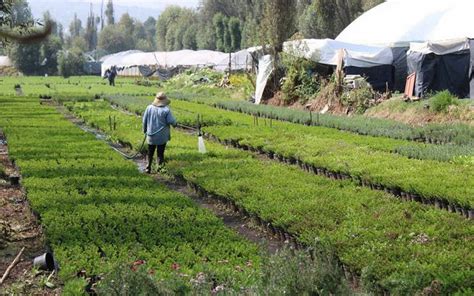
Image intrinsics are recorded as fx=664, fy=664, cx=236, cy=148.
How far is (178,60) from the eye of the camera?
76.6 meters

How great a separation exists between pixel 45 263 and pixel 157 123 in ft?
22.1

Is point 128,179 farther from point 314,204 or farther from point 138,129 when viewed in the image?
point 138,129

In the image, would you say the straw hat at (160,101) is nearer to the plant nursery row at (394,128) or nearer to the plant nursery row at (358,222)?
the plant nursery row at (358,222)

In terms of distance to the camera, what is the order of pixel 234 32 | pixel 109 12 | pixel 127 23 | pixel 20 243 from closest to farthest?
pixel 20 243
pixel 234 32
pixel 127 23
pixel 109 12

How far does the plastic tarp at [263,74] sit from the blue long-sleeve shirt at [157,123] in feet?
74.3

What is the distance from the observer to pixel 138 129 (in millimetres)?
21406

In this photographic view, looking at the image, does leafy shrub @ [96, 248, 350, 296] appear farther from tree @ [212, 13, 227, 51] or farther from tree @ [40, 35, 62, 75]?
tree @ [40, 35, 62, 75]

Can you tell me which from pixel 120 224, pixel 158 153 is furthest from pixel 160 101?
pixel 120 224

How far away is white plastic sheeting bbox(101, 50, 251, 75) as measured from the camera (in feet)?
215

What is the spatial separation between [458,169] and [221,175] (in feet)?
14.6

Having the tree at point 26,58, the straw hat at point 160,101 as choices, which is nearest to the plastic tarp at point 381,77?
the straw hat at point 160,101

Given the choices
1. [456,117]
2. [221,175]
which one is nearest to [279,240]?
[221,175]

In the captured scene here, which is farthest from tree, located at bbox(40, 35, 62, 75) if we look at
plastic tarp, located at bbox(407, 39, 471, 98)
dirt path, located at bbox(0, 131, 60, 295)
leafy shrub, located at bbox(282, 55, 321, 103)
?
dirt path, located at bbox(0, 131, 60, 295)

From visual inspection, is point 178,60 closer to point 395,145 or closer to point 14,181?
point 395,145
